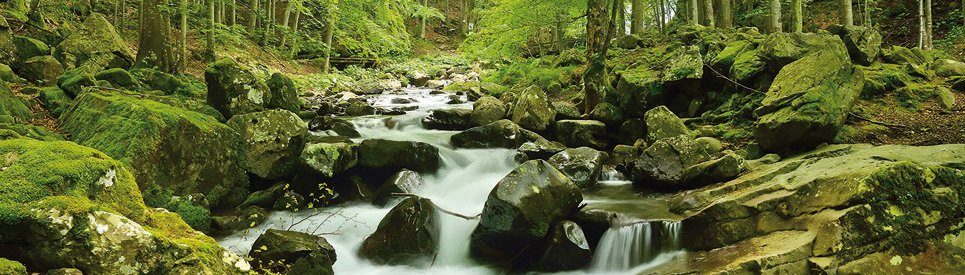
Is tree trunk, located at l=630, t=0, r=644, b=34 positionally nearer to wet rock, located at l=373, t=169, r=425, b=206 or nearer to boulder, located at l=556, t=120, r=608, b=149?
boulder, located at l=556, t=120, r=608, b=149

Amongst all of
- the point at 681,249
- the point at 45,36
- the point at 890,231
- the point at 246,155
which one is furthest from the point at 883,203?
the point at 45,36

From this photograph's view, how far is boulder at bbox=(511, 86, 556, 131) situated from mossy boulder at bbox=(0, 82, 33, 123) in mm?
8344

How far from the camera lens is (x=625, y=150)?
32.2ft

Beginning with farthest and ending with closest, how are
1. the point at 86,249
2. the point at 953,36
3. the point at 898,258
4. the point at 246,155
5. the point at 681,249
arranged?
the point at 953,36, the point at 246,155, the point at 681,249, the point at 898,258, the point at 86,249

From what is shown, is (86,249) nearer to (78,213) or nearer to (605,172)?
(78,213)

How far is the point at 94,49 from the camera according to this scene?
11164 mm

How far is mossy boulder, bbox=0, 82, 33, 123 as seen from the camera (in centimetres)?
641

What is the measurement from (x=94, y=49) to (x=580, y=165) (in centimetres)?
1081

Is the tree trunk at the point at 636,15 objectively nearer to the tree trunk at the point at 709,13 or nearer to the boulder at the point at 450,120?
the tree trunk at the point at 709,13

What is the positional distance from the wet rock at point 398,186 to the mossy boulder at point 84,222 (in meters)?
4.15

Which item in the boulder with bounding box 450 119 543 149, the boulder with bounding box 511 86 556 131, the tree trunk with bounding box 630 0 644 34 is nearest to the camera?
the boulder with bounding box 450 119 543 149

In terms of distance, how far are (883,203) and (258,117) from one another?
26.3 feet

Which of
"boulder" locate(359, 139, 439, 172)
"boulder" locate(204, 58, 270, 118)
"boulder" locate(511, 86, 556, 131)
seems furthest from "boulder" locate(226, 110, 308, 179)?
"boulder" locate(511, 86, 556, 131)

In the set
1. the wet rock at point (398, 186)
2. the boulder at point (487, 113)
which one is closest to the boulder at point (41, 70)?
the wet rock at point (398, 186)
